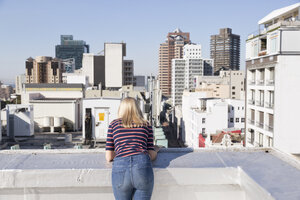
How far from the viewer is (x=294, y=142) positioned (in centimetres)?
1655

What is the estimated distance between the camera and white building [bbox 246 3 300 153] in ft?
52.5

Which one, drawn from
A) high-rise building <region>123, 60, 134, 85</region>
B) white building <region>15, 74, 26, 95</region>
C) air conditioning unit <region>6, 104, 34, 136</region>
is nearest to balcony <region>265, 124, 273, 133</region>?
air conditioning unit <region>6, 104, 34, 136</region>

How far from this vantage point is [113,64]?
59250 mm

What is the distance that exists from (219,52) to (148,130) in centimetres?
18013

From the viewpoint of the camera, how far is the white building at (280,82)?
16.0m

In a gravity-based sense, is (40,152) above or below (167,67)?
below

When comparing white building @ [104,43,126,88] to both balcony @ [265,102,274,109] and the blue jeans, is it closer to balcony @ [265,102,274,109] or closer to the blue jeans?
balcony @ [265,102,274,109]

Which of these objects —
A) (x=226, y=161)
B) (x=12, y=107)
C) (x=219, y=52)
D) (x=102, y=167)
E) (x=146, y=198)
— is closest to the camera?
(x=146, y=198)

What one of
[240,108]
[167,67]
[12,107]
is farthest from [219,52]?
[12,107]

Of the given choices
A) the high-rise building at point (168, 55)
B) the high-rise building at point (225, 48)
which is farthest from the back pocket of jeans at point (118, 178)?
the high-rise building at point (225, 48)

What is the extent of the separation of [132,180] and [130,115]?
1.97ft

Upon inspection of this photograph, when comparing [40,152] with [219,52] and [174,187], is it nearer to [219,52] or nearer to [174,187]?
[174,187]

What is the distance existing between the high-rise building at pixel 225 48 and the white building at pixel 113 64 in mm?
122166

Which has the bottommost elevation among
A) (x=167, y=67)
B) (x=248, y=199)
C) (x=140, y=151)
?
(x=248, y=199)
